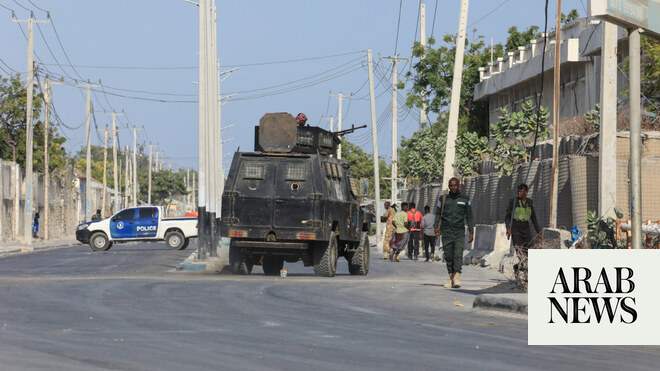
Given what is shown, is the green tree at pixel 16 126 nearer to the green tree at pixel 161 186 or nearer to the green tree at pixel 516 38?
the green tree at pixel 516 38

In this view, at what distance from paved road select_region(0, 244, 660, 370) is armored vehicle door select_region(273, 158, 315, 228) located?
3.50 meters

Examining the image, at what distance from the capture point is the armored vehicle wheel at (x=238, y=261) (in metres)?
23.2

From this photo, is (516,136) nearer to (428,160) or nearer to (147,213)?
(428,160)

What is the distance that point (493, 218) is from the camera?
110ft

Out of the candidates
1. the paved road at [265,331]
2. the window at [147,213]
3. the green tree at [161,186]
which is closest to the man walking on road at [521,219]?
the paved road at [265,331]

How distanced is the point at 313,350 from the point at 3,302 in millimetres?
6684

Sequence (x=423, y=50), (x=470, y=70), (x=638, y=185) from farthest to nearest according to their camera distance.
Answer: (x=470, y=70)
(x=423, y=50)
(x=638, y=185)

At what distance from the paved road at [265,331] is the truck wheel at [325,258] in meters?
3.79

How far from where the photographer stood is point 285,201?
866 inches

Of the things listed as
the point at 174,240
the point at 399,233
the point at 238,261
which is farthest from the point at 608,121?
the point at 174,240

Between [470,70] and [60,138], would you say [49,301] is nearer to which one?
[470,70]

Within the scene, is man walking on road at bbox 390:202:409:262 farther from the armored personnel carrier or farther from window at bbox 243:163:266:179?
window at bbox 243:163:266:179

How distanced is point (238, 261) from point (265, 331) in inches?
490

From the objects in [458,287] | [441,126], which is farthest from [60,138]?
[458,287]
